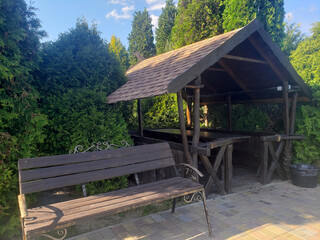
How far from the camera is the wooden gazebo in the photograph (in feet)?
13.0

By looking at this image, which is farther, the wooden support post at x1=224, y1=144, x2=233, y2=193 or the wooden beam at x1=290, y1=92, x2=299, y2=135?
the wooden beam at x1=290, y1=92, x2=299, y2=135

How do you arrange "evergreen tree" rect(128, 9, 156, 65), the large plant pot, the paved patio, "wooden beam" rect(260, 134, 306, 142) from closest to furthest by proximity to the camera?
the paved patio
the large plant pot
"wooden beam" rect(260, 134, 306, 142)
"evergreen tree" rect(128, 9, 156, 65)

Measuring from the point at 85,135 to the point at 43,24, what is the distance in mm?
1986

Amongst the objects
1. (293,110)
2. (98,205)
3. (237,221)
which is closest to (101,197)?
(98,205)

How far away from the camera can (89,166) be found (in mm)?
3168

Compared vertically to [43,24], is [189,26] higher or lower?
higher

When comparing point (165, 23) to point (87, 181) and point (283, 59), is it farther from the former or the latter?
point (87, 181)

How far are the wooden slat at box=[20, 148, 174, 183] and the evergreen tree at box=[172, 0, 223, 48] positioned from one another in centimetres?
1015

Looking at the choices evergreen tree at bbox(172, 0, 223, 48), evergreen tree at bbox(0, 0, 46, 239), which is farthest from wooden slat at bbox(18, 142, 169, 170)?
evergreen tree at bbox(172, 0, 223, 48)

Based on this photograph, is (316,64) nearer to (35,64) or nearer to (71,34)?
(71,34)

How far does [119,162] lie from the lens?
134 inches

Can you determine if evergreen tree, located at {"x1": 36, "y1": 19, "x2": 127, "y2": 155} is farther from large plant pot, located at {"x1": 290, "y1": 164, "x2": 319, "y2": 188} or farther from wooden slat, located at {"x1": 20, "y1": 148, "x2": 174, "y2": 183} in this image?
large plant pot, located at {"x1": 290, "y1": 164, "x2": 319, "y2": 188}

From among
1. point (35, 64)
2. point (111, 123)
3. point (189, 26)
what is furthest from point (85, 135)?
point (189, 26)

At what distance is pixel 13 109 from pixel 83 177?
1.33 meters
